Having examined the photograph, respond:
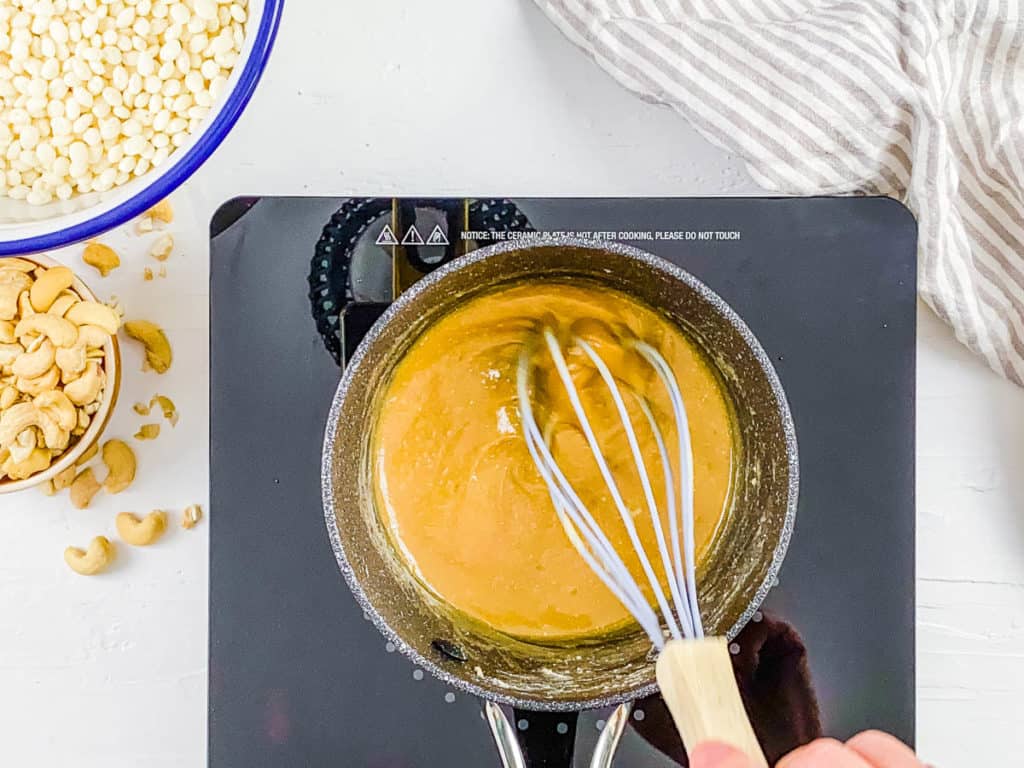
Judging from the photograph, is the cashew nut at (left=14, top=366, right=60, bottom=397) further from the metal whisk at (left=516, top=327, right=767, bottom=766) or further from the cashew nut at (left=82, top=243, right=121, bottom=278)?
the metal whisk at (left=516, top=327, right=767, bottom=766)

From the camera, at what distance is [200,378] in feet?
2.00

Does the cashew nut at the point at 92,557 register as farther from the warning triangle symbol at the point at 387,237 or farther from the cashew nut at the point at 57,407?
the warning triangle symbol at the point at 387,237

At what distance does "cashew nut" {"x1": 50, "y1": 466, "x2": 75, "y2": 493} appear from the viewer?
592 mm

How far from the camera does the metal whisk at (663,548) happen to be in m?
0.44

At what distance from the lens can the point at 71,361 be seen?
54cm

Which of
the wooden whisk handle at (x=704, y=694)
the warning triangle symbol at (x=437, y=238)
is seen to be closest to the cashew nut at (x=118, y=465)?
the warning triangle symbol at (x=437, y=238)

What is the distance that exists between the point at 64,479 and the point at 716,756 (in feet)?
1.28

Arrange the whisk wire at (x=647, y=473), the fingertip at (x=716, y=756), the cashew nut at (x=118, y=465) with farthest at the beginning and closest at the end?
1. the cashew nut at (x=118, y=465)
2. the whisk wire at (x=647, y=473)
3. the fingertip at (x=716, y=756)

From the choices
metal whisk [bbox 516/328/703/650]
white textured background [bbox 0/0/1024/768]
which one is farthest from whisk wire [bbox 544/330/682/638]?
white textured background [bbox 0/0/1024/768]

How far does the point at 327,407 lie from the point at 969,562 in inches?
14.7

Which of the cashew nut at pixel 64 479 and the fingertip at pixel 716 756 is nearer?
the fingertip at pixel 716 756

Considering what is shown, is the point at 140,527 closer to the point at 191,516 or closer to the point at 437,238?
the point at 191,516

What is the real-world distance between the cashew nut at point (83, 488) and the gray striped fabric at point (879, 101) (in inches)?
14.5

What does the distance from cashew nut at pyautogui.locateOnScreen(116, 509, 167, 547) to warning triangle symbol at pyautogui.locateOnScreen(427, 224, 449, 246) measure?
0.71ft
